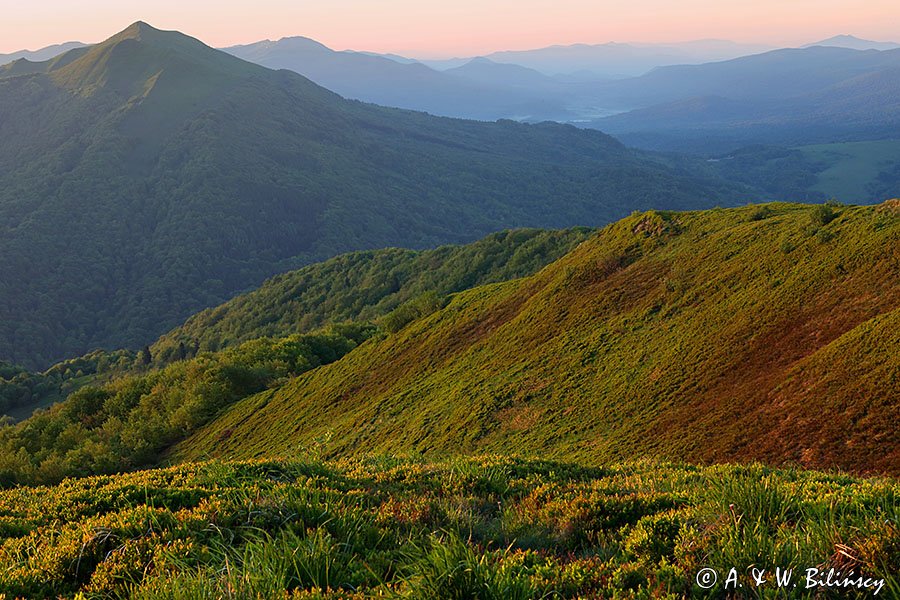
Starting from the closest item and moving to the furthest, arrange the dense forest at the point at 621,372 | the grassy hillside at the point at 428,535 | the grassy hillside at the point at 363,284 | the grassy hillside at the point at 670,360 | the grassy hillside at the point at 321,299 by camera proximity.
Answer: the grassy hillside at the point at 428,535
the grassy hillside at the point at 670,360
the dense forest at the point at 621,372
the grassy hillside at the point at 363,284
the grassy hillside at the point at 321,299

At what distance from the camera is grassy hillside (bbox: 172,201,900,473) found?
17.8 meters

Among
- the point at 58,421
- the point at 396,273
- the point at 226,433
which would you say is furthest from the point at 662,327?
the point at 396,273

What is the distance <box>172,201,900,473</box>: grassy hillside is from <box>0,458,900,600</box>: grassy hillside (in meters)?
4.65

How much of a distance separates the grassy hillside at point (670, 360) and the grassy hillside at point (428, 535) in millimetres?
4645

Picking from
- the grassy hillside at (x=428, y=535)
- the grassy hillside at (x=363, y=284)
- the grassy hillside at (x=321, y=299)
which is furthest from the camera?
the grassy hillside at (x=321, y=299)

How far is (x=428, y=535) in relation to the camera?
581cm

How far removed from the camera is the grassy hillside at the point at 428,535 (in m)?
4.84

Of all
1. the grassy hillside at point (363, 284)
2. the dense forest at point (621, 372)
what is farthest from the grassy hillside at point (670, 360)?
the grassy hillside at point (363, 284)

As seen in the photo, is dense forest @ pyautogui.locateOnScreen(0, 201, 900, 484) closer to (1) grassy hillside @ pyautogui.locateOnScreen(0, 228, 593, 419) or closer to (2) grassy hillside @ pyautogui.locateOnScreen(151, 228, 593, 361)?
(1) grassy hillside @ pyautogui.locateOnScreen(0, 228, 593, 419)

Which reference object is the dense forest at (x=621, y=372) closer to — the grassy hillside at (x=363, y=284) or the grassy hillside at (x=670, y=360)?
the grassy hillside at (x=670, y=360)

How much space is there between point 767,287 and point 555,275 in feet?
62.7

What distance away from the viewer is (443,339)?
45031mm

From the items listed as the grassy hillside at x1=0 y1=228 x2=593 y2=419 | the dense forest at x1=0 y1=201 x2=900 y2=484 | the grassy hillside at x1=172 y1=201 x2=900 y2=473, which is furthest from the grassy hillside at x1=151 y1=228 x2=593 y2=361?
the grassy hillside at x1=172 y1=201 x2=900 y2=473

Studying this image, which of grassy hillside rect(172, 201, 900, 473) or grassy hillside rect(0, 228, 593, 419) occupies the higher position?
grassy hillside rect(172, 201, 900, 473)
